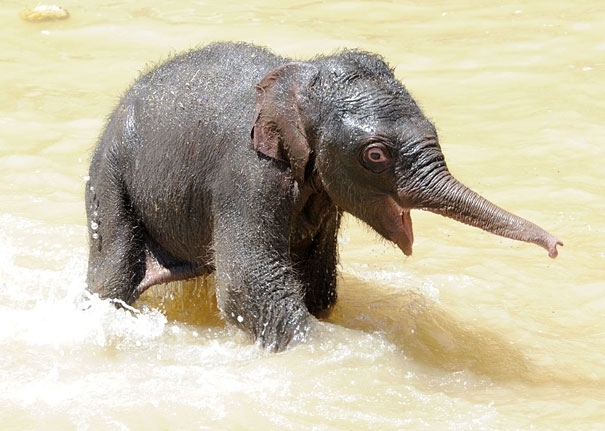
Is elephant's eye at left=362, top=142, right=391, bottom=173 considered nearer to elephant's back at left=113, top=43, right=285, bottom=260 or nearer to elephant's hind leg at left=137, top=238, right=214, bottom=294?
elephant's back at left=113, top=43, right=285, bottom=260

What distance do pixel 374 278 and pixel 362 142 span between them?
2.17 m

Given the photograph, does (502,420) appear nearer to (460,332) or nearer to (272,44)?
(460,332)

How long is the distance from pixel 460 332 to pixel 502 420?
4.55 feet

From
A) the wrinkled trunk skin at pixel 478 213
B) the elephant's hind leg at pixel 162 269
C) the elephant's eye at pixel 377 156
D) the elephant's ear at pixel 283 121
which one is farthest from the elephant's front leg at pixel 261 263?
the wrinkled trunk skin at pixel 478 213

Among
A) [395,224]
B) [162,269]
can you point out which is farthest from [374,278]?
[395,224]

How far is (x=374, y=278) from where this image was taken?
7988 millimetres

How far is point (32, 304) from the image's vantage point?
25.0ft

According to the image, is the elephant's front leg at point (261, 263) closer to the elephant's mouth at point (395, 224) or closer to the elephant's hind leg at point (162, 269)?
the elephant's mouth at point (395, 224)

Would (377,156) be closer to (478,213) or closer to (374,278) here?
(478,213)

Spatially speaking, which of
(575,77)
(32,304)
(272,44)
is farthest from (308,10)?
(32,304)

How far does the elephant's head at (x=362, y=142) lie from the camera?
5887mm

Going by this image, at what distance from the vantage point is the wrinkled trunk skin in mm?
5562

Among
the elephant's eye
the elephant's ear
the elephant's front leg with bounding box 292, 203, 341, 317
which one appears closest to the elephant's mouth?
the elephant's eye

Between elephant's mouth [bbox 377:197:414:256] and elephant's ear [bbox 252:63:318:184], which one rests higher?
elephant's ear [bbox 252:63:318:184]
